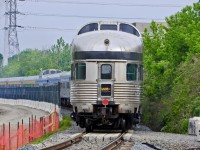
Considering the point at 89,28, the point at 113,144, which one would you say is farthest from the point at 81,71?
the point at 113,144

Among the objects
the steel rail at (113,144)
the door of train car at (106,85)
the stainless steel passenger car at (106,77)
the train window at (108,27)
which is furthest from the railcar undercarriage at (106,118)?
the train window at (108,27)

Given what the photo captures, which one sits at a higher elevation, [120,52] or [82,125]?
[120,52]

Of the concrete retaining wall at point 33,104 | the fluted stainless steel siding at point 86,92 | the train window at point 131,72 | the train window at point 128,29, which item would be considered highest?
the train window at point 128,29

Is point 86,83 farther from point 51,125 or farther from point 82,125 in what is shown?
point 51,125

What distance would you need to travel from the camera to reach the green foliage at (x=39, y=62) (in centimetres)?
12359

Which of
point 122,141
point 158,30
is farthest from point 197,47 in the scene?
point 122,141

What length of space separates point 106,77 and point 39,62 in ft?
356

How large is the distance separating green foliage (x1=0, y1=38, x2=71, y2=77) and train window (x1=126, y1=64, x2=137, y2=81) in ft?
311

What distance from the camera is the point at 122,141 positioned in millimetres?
19688

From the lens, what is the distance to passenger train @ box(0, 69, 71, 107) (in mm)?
47375

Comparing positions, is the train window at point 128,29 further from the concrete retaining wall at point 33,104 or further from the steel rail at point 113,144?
the concrete retaining wall at point 33,104

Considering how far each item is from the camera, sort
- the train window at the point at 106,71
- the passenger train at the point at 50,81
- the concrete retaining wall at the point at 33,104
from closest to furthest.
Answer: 1. the train window at the point at 106,71
2. the passenger train at the point at 50,81
3. the concrete retaining wall at the point at 33,104

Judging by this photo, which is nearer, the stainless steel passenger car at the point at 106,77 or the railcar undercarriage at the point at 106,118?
the stainless steel passenger car at the point at 106,77

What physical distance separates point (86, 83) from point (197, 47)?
15195 mm
